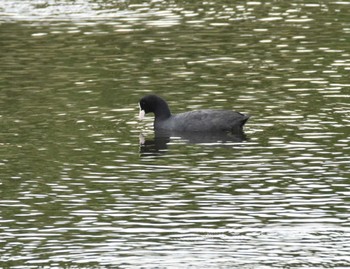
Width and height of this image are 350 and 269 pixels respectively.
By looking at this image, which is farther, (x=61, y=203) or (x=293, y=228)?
(x=61, y=203)

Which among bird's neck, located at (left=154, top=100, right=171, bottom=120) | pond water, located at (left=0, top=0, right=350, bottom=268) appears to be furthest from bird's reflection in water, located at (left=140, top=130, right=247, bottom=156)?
bird's neck, located at (left=154, top=100, right=171, bottom=120)

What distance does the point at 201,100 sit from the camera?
27.5 meters

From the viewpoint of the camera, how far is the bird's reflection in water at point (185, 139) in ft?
77.4

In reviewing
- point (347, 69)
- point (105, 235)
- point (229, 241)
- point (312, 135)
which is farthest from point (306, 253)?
point (347, 69)

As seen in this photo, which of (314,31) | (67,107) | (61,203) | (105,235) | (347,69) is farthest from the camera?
(314,31)

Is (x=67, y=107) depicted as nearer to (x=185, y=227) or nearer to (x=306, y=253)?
(x=185, y=227)

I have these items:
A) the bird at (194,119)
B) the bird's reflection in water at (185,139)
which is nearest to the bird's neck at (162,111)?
the bird at (194,119)

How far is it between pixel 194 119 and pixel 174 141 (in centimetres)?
83

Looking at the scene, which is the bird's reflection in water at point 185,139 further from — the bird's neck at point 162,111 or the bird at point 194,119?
the bird's neck at point 162,111

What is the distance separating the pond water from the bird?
28 centimetres

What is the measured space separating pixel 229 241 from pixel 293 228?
998 millimetres

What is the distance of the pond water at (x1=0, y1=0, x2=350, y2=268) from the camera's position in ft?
54.3

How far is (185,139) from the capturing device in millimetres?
24641

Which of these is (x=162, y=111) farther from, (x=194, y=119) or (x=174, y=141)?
(x=174, y=141)
